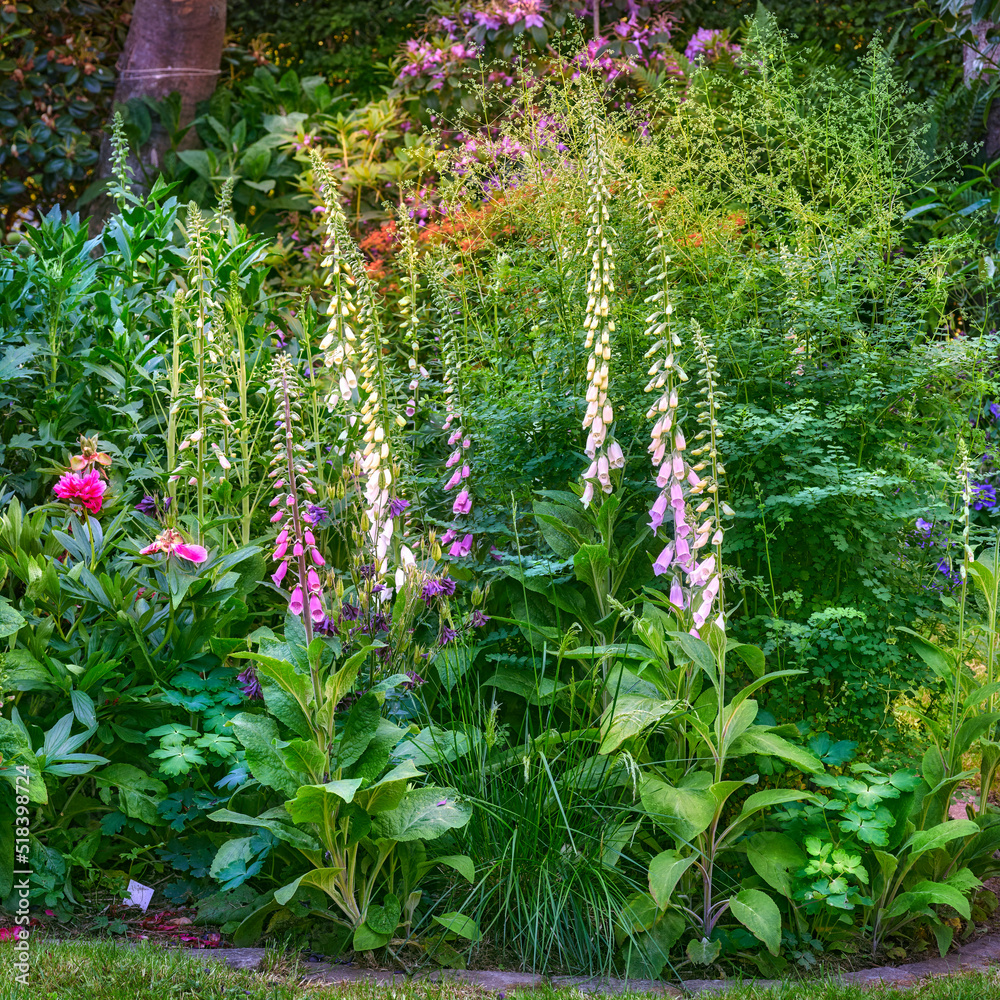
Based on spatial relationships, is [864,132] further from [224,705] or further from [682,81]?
[682,81]

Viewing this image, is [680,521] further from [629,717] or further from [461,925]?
[461,925]

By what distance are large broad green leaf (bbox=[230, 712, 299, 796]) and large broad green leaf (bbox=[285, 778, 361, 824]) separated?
3.4 inches

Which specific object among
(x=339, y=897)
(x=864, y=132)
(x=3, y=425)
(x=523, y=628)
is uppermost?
(x=864, y=132)

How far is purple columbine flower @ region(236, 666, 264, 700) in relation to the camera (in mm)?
2996

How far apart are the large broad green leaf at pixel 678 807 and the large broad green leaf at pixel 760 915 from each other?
0.67 ft

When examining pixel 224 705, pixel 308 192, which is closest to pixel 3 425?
pixel 224 705

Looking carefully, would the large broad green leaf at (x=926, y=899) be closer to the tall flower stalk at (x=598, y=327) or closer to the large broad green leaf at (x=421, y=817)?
the large broad green leaf at (x=421, y=817)

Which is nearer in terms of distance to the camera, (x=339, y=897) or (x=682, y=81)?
(x=339, y=897)

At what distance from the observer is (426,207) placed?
20.7 feet

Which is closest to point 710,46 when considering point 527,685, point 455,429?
point 455,429

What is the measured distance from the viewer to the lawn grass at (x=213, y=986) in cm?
247

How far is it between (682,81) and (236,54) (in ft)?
12.8

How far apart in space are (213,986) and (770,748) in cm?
158

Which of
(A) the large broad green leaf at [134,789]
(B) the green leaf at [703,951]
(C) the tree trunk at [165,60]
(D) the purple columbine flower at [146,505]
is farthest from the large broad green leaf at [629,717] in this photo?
(C) the tree trunk at [165,60]
